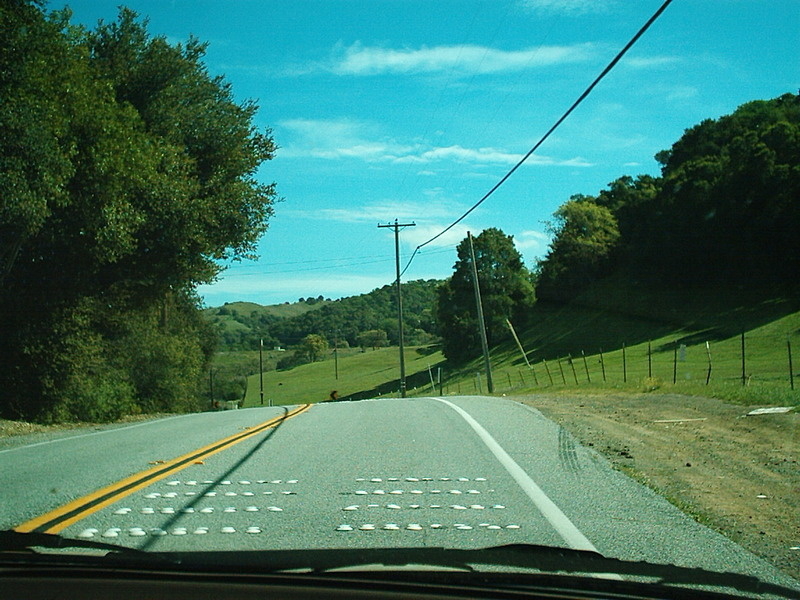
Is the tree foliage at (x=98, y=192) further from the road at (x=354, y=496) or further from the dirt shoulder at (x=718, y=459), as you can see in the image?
the dirt shoulder at (x=718, y=459)

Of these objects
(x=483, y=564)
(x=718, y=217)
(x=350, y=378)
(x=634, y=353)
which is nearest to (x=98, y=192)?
(x=483, y=564)

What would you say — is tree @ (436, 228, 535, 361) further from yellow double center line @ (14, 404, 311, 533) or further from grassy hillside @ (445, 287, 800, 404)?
yellow double center line @ (14, 404, 311, 533)

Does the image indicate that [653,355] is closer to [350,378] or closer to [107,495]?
[107,495]

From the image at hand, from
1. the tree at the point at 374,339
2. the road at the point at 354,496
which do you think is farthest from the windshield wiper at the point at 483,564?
the tree at the point at 374,339

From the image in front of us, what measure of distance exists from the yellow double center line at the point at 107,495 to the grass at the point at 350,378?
206 feet

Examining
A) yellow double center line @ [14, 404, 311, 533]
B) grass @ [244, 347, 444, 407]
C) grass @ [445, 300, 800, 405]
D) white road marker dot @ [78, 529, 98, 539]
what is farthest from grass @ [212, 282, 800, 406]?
white road marker dot @ [78, 529, 98, 539]

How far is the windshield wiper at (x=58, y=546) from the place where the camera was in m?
4.07

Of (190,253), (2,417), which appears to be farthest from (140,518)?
(190,253)

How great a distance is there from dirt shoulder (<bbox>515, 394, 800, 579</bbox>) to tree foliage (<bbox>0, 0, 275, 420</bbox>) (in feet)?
37.5

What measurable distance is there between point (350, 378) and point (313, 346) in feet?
87.0

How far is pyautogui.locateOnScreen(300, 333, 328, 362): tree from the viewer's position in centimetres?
12875

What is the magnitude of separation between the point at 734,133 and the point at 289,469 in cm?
6783

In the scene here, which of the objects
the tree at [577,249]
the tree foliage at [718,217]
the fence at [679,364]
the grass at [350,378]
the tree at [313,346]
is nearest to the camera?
the fence at [679,364]

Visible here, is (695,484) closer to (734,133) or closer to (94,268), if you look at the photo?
(94,268)
